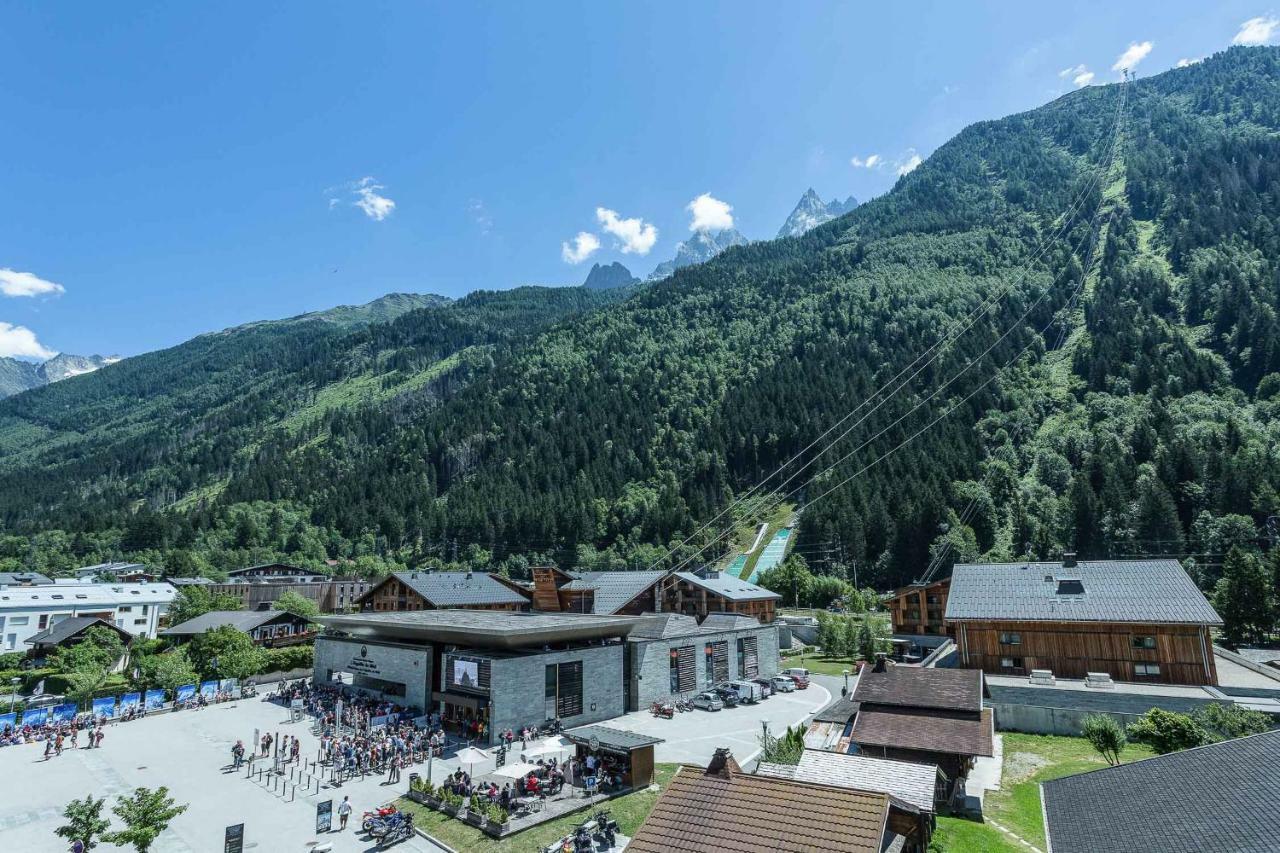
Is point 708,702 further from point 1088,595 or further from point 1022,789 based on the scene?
point 1088,595

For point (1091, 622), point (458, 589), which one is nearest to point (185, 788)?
point (1091, 622)

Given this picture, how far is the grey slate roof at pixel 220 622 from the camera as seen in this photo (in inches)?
2357

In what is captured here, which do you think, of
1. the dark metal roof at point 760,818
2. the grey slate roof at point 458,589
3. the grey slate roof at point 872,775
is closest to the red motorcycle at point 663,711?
the grey slate roof at point 872,775

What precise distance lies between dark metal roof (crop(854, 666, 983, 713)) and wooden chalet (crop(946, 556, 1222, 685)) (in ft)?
45.1

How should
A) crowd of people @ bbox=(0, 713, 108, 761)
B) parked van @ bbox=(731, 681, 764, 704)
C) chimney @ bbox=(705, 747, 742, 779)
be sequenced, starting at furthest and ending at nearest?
parked van @ bbox=(731, 681, 764, 704), crowd of people @ bbox=(0, 713, 108, 761), chimney @ bbox=(705, 747, 742, 779)

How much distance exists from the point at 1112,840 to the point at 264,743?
112 ft

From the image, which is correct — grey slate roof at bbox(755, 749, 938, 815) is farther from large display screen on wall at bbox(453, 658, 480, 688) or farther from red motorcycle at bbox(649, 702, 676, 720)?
large display screen on wall at bbox(453, 658, 480, 688)

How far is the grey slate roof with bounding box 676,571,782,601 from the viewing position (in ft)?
218

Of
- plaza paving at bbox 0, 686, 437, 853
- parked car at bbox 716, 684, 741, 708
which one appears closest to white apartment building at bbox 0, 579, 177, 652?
plaza paving at bbox 0, 686, 437, 853

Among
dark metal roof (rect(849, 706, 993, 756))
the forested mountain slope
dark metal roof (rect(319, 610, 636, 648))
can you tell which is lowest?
dark metal roof (rect(849, 706, 993, 756))

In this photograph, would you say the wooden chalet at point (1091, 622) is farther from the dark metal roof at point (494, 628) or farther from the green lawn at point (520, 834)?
the green lawn at point (520, 834)

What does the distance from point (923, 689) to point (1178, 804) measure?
1768 cm

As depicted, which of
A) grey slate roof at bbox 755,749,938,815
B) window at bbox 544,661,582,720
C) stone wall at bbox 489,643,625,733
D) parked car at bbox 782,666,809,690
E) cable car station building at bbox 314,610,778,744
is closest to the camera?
grey slate roof at bbox 755,749,938,815

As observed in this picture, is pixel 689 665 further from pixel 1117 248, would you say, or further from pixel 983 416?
pixel 1117 248
